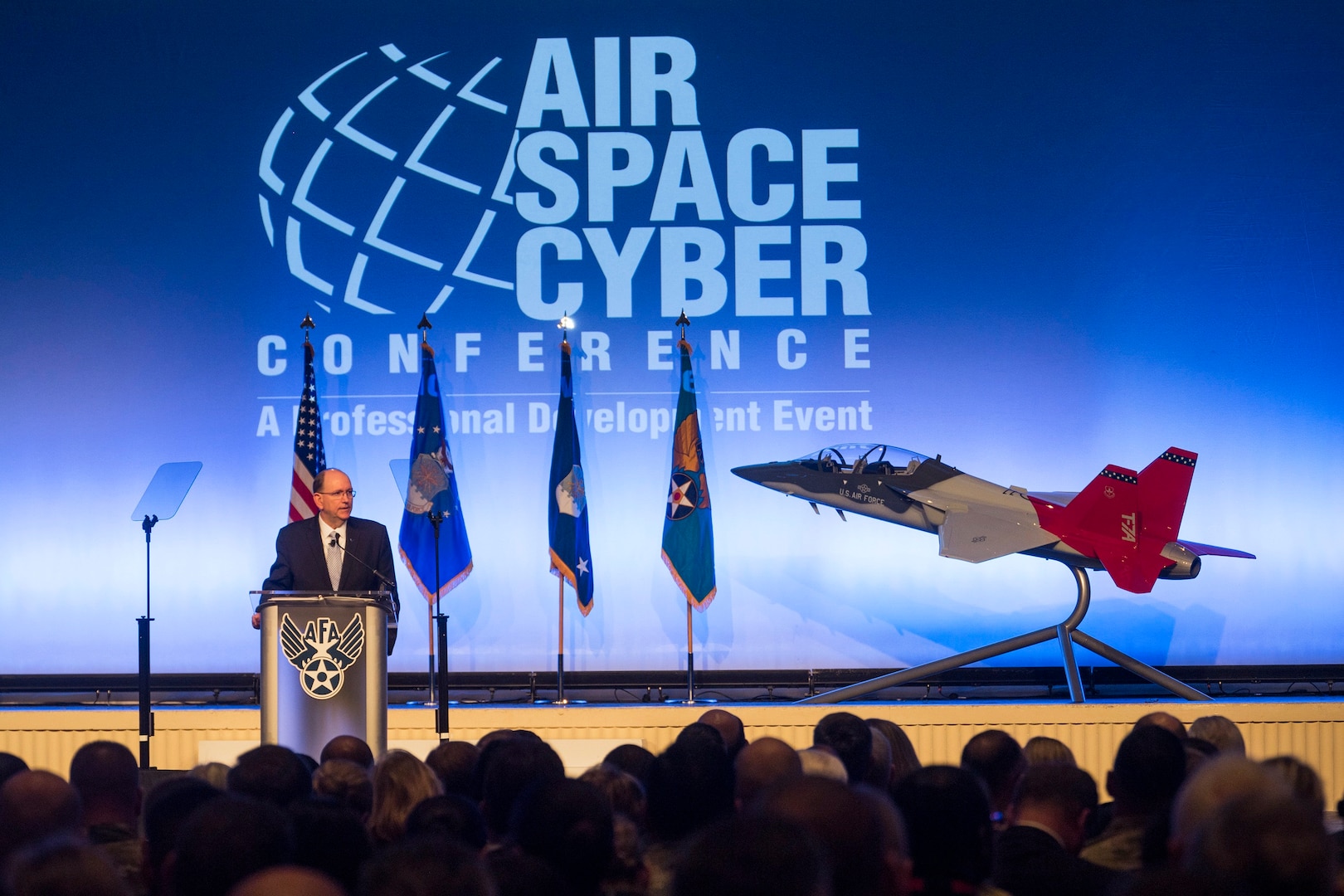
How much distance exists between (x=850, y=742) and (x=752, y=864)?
2.14 meters

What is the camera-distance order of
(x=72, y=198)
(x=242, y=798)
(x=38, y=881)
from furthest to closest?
1. (x=72, y=198)
2. (x=242, y=798)
3. (x=38, y=881)

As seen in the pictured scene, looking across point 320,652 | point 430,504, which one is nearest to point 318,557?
point 320,652

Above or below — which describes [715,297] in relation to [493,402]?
above

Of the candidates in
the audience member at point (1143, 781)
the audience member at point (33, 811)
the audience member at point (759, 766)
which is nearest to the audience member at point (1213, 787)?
the audience member at point (1143, 781)

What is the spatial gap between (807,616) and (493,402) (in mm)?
2325

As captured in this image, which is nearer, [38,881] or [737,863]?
[737,863]

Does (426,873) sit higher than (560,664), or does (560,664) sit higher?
(426,873)

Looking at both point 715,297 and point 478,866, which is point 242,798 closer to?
point 478,866

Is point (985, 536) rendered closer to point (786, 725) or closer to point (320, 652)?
point (786, 725)

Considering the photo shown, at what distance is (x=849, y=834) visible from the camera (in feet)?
5.93

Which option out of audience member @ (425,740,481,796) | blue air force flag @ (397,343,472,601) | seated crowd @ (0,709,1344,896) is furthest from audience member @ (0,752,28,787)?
blue air force flag @ (397,343,472,601)

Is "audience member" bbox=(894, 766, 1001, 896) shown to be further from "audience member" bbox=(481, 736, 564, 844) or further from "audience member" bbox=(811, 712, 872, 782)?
"audience member" bbox=(811, 712, 872, 782)

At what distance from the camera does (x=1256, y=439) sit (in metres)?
7.71

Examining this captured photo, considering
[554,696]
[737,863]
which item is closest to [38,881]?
[737,863]
